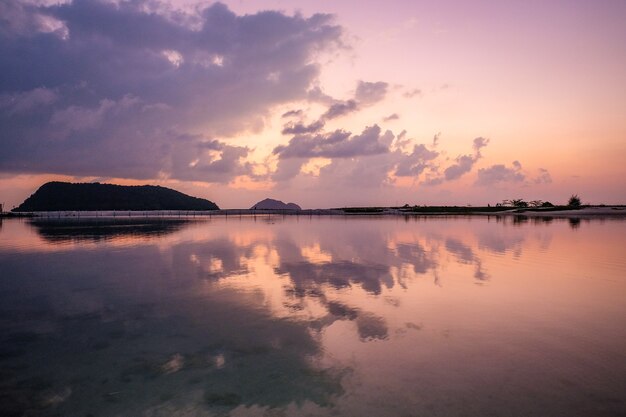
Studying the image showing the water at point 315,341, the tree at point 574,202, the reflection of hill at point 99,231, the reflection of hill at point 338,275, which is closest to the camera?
the water at point 315,341

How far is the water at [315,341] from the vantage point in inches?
299

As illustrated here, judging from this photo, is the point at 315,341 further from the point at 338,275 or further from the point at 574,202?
the point at 574,202

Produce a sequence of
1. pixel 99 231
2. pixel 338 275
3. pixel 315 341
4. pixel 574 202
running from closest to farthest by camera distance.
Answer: pixel 315 341 → pixel 338 275 → pixel 99 231 → pixel 574 202

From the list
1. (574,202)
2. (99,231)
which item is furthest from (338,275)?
(574,202)

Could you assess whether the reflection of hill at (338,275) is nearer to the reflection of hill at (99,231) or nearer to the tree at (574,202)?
the reflection of hill at (99,231)

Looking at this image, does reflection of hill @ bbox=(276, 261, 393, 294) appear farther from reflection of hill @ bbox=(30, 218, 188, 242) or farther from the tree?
the tree

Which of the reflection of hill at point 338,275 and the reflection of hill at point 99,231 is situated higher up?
the reflection of hill at point 99,231

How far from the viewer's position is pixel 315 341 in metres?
10.8

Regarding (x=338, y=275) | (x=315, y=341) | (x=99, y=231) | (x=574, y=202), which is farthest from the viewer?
(x=574, y=202)

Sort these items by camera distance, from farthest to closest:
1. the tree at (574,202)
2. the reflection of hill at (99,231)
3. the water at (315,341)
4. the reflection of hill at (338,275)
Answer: the tree at (574,202) → the reflection of hill at (99,231) → the reflection of hill at (338,275) → the water at (315,341)

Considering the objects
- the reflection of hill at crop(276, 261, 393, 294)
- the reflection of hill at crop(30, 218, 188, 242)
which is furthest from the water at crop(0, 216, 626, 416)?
the reflection of hill at crop(30, 218, 188, 242)

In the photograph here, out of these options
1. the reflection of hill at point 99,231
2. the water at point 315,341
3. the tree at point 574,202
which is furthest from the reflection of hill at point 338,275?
the tree at point 574,202

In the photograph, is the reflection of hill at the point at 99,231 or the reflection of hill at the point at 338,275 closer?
the reflection of hill at the point at 338,275

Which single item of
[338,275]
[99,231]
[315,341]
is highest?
[99,231]
